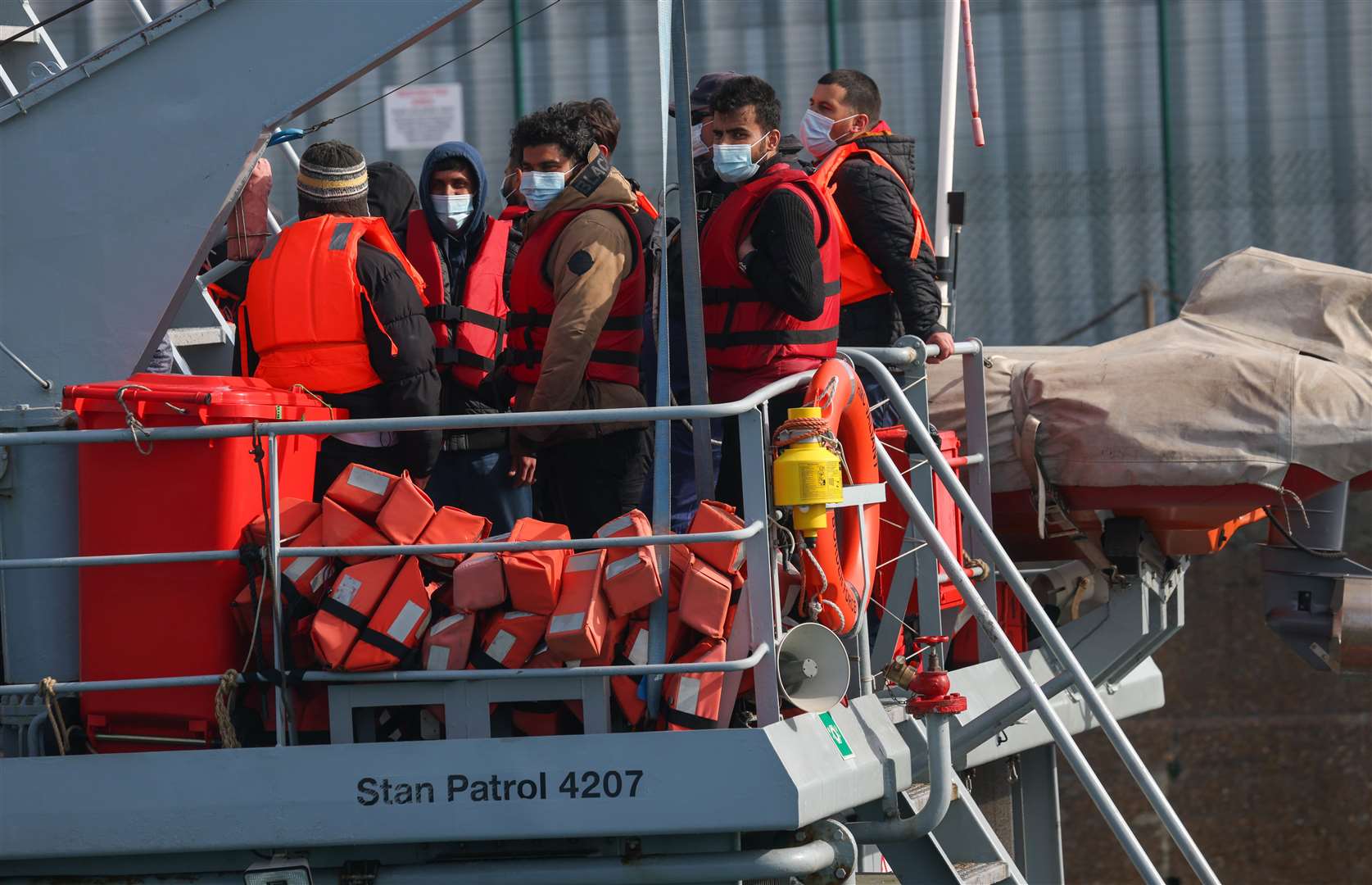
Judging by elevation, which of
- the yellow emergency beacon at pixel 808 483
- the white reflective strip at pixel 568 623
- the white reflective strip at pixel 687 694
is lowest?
the white reflective strip at pixel 687 694

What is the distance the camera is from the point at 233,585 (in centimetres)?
425

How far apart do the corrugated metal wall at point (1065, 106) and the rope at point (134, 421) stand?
6142 mm

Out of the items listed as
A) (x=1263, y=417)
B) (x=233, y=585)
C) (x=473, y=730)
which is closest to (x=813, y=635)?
(x=473, y=730)

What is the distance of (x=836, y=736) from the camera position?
4.28m

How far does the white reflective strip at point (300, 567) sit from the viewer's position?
4.21 m

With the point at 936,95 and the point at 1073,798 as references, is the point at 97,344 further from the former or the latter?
the point at 1073,798

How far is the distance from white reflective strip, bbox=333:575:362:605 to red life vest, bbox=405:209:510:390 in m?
1.30

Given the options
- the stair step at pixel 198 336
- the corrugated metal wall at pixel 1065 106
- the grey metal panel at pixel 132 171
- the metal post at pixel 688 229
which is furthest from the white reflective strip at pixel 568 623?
the corrugated metal wall at pixel 1065 106

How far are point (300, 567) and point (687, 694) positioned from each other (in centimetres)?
106

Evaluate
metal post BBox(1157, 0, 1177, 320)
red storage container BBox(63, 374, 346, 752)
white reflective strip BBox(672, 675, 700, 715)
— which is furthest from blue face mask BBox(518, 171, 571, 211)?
metal post BBox(1157, 0, 1177, 320)

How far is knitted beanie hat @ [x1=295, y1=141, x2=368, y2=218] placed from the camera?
4.96 m

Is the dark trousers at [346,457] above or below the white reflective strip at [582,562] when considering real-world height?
above

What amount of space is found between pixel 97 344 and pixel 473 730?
1566 millimetres

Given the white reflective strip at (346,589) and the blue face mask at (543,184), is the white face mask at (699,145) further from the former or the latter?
the white reflective strip at (346,589)
